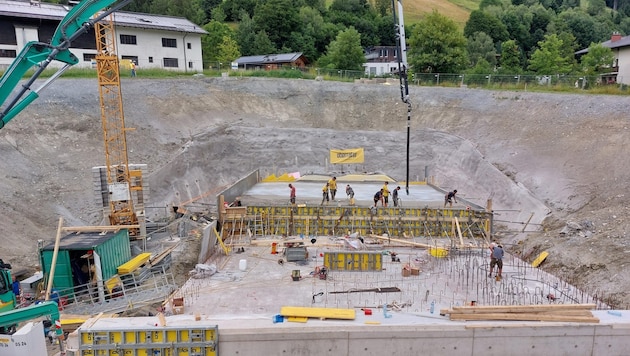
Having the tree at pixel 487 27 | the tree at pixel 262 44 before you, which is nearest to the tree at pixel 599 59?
the tree at pixel 487 27

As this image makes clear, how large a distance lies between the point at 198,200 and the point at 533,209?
1751 cm

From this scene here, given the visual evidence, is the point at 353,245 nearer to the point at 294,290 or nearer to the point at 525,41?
the point at 294,290

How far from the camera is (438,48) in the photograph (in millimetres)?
44062

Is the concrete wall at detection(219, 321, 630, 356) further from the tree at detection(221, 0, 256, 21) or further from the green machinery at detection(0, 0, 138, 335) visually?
the tree at detection(221, 0, 256, 21)

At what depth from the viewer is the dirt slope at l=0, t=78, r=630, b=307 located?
17672mm

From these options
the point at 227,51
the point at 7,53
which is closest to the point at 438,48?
the point at 227,51

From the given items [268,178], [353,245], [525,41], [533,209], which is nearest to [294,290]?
[353,245]

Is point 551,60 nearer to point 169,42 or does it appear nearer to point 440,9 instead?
point 169,42

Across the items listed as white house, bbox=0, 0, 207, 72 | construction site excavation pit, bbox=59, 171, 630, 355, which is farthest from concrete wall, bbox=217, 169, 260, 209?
white house, bbox=0, 0, 207, 72

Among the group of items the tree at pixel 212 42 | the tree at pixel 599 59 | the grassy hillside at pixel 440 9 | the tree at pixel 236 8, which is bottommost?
the tree at pixel 599 59

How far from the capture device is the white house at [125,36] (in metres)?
32.4

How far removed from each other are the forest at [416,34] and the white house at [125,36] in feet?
26.5

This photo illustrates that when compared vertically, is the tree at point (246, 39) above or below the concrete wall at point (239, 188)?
above

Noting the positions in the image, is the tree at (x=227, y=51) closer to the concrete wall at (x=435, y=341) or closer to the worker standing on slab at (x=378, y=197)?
the worker standing on slab at (x=378, y=197)
